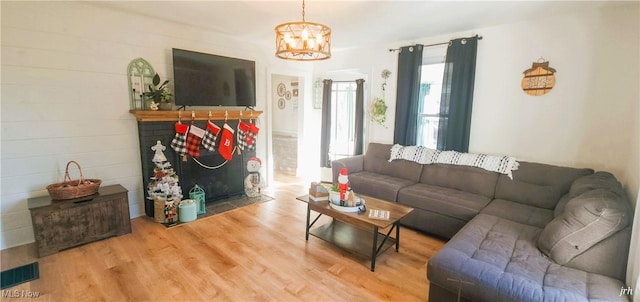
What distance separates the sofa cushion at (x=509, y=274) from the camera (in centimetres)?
153

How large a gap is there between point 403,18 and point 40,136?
388cm

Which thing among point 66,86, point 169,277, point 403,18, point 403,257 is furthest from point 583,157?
point 66,86

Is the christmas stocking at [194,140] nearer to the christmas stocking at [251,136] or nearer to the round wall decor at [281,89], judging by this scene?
the christmas stocking at [251,136]

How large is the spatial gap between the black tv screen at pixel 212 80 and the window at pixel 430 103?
2.48m

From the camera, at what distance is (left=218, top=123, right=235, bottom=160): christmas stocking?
12.9 ft

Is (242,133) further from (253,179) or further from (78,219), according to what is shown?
(78,219)

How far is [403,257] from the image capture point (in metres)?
2.64

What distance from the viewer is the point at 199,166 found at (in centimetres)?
380

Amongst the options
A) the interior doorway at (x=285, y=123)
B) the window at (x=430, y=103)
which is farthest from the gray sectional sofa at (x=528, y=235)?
the interior doorway at (x=285, y=123)

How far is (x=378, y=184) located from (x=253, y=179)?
1.86m

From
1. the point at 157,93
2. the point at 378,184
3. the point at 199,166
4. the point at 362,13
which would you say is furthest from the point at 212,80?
the point at 378,184

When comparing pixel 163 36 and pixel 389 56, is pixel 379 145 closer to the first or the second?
pixel 389 56

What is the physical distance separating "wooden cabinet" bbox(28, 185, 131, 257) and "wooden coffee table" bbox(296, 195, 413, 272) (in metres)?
1.93

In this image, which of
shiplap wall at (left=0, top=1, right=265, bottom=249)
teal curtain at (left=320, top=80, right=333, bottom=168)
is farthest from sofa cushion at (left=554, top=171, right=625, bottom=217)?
shiplap wall at (left=0, top=1, right=265, bottom=249)
